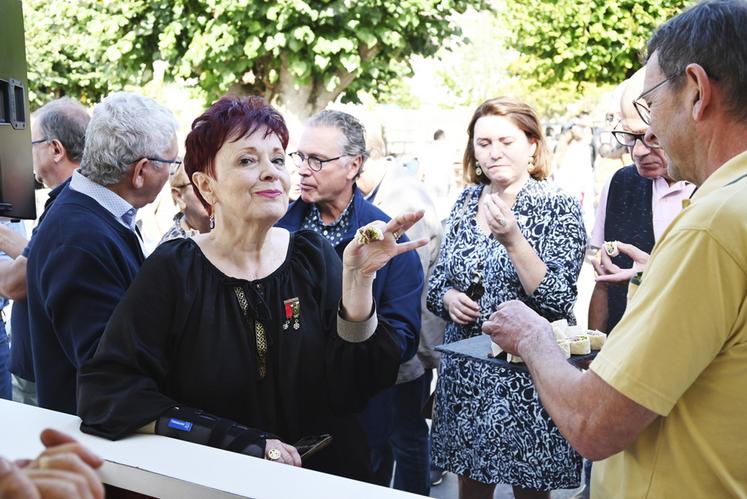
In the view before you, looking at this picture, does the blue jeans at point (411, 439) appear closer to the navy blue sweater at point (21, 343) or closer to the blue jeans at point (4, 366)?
the navy blue sweater at point (21, 343)

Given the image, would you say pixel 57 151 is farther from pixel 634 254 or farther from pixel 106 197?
pixel 634 254

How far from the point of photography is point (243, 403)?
2.24 m

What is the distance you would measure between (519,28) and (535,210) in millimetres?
20826

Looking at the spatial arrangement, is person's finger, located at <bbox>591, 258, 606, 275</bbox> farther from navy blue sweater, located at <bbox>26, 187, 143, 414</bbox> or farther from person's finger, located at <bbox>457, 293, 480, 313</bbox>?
A: navy blue sweater, located at <bbox>26, 187, 143, 414</bbox>

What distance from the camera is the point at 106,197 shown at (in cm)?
267

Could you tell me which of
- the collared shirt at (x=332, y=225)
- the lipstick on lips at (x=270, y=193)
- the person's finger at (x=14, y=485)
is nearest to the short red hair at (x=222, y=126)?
the lipstick on lips at (x=270, y=193)

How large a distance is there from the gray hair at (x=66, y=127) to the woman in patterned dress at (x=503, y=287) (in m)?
1.77

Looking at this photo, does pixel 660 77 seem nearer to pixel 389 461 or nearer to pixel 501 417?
pixel 501 417

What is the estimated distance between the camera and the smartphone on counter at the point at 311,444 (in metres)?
2.17

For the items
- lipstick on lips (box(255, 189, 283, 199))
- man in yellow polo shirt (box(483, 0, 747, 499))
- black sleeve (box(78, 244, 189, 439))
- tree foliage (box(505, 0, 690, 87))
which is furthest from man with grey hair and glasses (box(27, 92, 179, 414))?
tree foliage (box(505, 0, 690, 87))

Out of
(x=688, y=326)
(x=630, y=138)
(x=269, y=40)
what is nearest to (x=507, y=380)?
(x=630, y=138)

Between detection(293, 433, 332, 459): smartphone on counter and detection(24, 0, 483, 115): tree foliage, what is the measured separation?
11855 millimetres

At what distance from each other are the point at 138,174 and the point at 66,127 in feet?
3.85

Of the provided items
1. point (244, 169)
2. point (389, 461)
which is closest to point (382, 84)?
point (389, 461)
